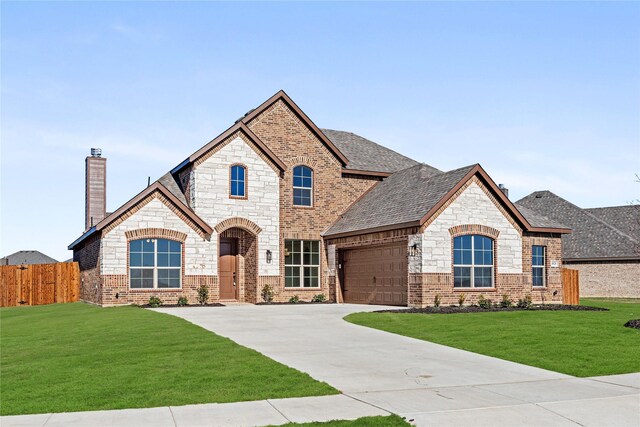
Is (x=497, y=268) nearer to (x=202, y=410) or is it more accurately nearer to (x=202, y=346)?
(x=202, y=346)

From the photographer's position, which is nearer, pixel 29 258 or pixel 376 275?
pixel 376 275

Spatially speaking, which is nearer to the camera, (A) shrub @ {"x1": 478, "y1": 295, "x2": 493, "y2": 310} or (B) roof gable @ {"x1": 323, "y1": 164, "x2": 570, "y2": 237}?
(A) shrub @ {"x1": 478, "y1": 295, "x2": 493, "y2": 310}

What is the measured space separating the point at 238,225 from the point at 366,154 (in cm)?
890

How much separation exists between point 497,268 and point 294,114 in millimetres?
11717

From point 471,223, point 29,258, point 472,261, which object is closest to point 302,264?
point 472,261

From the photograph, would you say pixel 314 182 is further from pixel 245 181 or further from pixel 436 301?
pixel 436 301

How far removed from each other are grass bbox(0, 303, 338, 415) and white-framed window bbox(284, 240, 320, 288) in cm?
1251

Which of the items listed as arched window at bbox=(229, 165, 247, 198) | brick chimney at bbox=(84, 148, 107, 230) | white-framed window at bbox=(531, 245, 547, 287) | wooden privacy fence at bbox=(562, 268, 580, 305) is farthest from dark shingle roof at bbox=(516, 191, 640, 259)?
brick chimney at bbox=(84, 148, 107, 230)

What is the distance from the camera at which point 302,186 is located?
31.6 m

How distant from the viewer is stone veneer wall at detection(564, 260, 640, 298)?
4081cm

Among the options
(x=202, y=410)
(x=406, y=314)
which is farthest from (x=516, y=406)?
(x=406, y=314)

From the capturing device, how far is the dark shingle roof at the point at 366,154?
33844mm

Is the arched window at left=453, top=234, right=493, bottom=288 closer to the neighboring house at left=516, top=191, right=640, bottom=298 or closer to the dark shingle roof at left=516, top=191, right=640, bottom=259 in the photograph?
the dark shingle roof at left=516, top=191, right=640, bottom=259

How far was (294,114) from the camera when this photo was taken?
1252 inches
